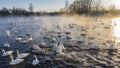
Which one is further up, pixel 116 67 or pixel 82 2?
pixel 82 2

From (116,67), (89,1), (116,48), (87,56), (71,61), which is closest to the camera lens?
(116,67)

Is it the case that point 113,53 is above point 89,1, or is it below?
below

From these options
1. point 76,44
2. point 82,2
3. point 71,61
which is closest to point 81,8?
point 82,2

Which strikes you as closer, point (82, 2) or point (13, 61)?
point (13, 61)

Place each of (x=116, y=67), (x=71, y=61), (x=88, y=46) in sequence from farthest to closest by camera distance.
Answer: (x=88, y=46) → (x=71, y=61) → (x=116, y=67)

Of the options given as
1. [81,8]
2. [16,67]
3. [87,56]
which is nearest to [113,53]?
[87,56]

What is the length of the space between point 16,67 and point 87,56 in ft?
18.9

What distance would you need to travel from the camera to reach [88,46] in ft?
65.6

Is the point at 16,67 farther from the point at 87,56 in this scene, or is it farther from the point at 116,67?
the point at 116,67

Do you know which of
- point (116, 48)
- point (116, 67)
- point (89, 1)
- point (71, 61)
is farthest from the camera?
point (89, 1)

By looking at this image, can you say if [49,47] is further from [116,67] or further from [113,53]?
[116,67]

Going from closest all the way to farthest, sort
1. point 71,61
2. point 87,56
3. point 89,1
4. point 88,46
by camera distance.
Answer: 1. point 71,61
2. point 87,56
3. point 88,46
4. point 89,1

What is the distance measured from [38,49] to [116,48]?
7128mm

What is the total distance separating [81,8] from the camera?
79750mm
